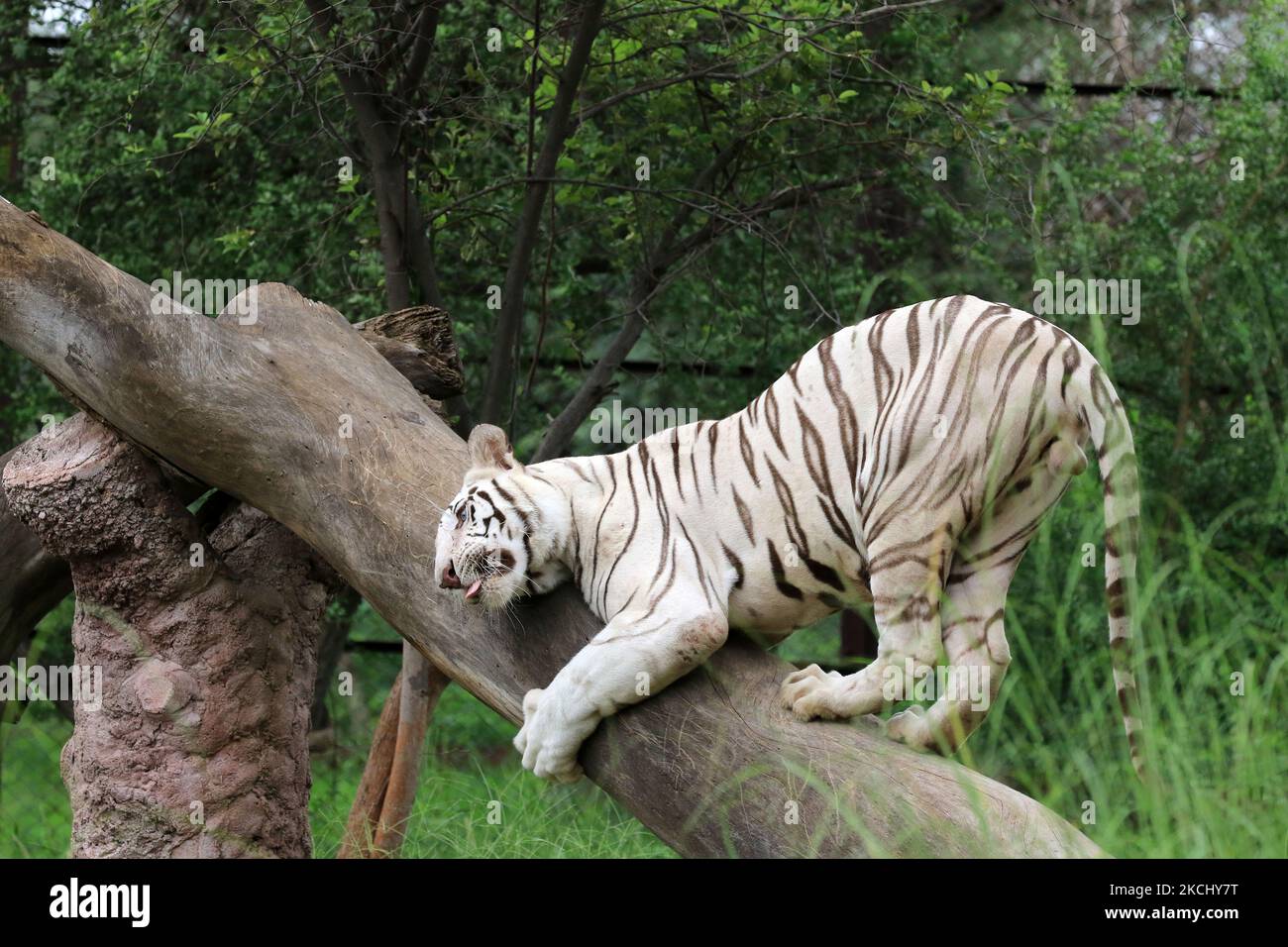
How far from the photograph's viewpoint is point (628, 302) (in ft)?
19.5

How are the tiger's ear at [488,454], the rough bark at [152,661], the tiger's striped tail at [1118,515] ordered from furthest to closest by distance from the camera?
the rough bark at [152,661], the tiger's ear at [488,454], the tiger's striped tail at [1118,515]

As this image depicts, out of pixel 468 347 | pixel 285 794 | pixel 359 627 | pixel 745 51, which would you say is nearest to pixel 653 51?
pixel 745 51

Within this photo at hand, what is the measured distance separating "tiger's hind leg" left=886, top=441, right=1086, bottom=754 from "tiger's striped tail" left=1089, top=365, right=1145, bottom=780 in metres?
0.11

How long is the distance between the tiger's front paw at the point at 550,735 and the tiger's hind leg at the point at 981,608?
2.43 ft

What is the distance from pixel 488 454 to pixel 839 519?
3.18ft

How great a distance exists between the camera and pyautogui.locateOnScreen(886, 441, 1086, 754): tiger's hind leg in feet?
10.2

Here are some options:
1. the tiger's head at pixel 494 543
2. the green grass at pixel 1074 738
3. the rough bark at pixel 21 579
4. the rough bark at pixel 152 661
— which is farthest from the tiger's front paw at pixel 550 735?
the rough bark at pixel 21 579

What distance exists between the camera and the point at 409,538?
12.2 feet

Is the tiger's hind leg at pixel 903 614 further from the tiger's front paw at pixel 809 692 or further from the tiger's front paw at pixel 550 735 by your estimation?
the tiger's front paw at pixel 550 735

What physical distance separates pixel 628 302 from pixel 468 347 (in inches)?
41.4

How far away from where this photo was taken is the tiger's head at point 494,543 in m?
3.32

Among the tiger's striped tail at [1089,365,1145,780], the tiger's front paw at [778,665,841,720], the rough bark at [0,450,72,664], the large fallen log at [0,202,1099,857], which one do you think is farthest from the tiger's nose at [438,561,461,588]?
the rough bark at [0,450,72,664]

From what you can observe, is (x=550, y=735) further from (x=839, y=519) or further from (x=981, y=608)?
(x=981, y=608)
